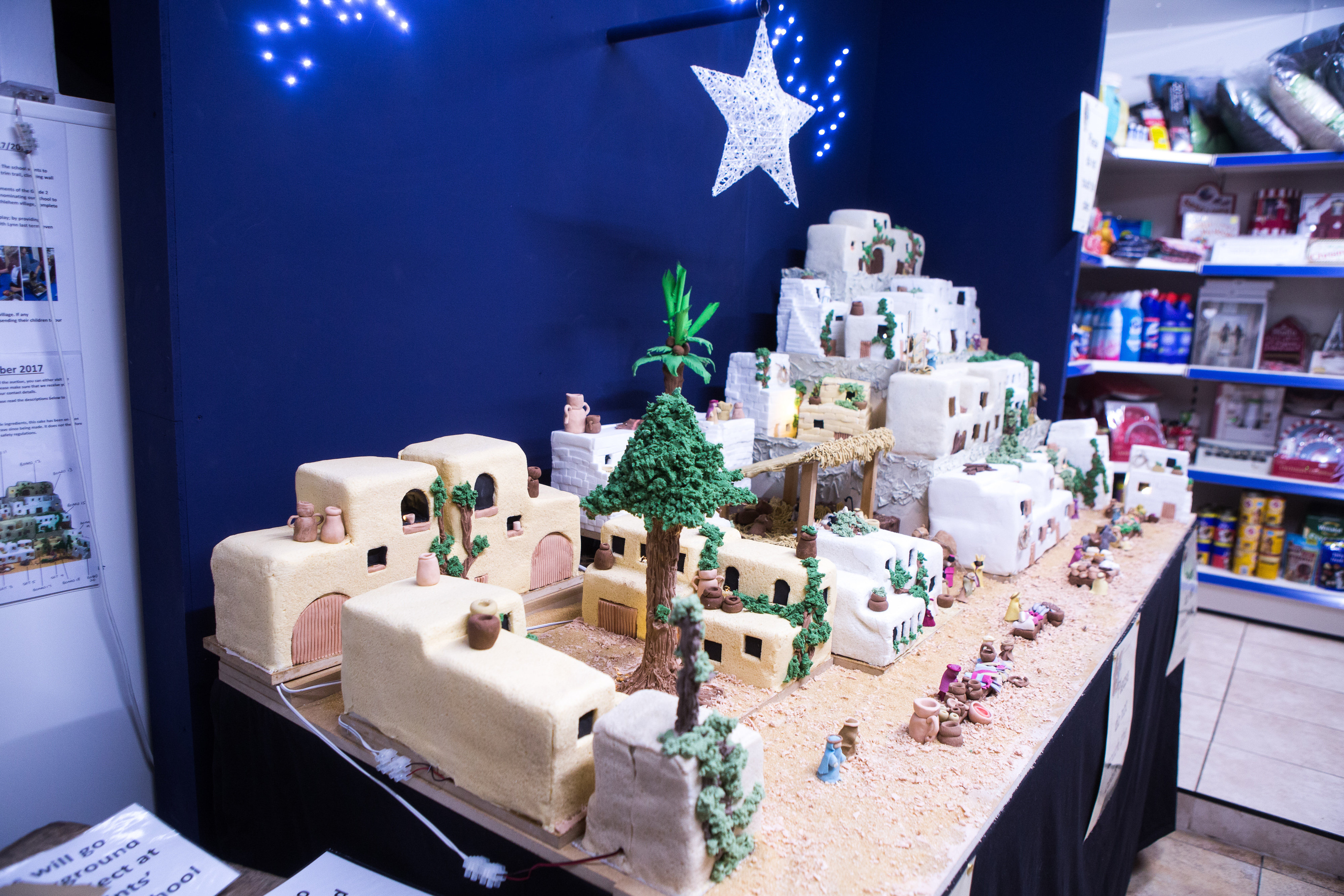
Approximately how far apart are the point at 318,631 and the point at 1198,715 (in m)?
4.47

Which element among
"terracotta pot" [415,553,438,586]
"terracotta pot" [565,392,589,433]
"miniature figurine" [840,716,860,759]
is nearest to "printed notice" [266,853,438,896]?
"terracotta pot" [415,553,438,586]

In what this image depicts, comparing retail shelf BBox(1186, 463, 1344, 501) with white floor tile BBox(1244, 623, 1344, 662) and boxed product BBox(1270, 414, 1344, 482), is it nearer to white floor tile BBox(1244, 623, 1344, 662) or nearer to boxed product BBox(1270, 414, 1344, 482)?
boxed product BBox(1270, 414, 1344, 482)

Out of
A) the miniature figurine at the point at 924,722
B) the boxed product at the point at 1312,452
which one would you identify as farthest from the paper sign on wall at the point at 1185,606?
the miniature figurine at the point at 924,722

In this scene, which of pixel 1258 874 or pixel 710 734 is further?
pixel 1258 874

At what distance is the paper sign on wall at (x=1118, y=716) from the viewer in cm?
265

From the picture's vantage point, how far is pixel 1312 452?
5172 millimetres

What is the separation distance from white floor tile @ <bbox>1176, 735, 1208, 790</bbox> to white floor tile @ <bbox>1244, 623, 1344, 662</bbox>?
4.91 ft

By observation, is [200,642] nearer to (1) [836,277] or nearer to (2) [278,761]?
(2) [278,761]

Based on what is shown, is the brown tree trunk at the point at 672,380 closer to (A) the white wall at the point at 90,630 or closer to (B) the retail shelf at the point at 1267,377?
(A) the white wall at the point at 90,630

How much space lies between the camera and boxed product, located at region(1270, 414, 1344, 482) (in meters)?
5.10

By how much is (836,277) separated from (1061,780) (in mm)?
2767

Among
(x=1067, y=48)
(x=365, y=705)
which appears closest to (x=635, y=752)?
(x=365, y=705)

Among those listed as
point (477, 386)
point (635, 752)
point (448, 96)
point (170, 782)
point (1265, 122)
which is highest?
point (1265, 122)

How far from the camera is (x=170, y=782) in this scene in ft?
8.21
